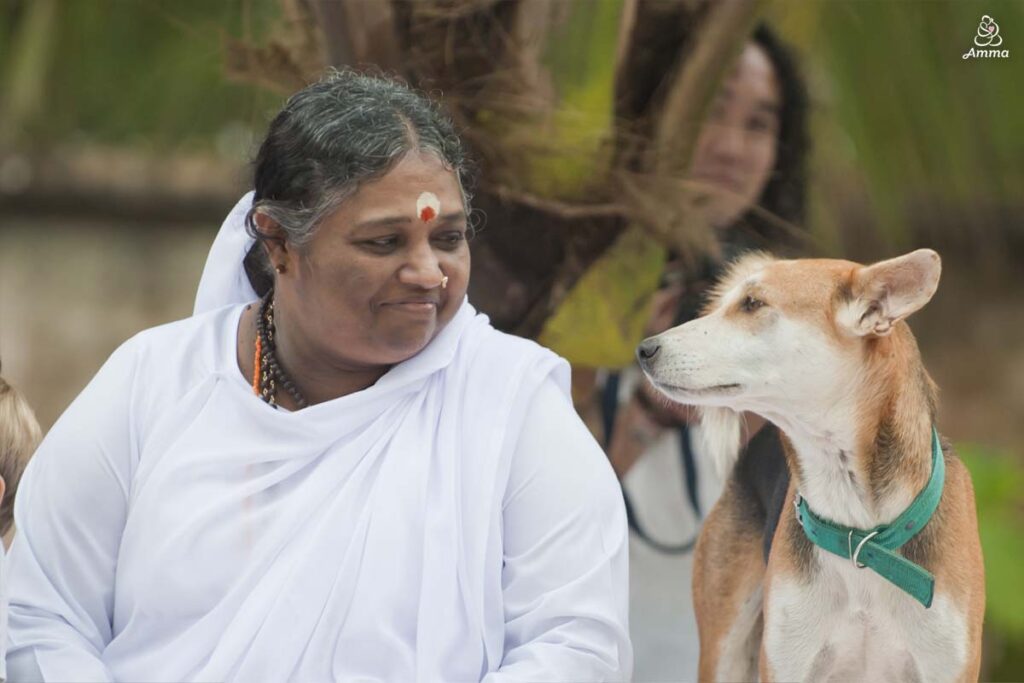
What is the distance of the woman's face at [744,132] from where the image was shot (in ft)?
14.7

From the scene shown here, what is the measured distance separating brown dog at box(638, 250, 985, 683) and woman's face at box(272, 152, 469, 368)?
435mm

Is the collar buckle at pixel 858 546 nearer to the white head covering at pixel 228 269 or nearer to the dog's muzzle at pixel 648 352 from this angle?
the dog's muzzle at pixel 648 352

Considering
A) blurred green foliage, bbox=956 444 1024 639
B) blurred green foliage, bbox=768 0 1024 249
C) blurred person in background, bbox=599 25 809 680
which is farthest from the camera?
blurred green foliage, bbox=956 444 1024 639

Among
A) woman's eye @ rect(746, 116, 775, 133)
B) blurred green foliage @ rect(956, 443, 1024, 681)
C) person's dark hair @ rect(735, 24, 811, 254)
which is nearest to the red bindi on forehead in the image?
person's dark hair @ rect(735, 24, 811, 254)

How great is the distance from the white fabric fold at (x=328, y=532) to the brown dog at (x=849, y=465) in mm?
312

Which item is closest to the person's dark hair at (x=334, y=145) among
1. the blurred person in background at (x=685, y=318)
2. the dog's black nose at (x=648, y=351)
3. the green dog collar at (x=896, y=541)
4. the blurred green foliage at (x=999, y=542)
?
the dog's black nose at (x=648, y=351)

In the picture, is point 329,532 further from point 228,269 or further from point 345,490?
point 228,269

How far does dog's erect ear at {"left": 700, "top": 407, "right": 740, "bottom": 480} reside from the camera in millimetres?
3324

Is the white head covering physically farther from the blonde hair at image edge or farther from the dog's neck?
the dog's neck

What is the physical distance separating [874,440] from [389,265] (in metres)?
0.98

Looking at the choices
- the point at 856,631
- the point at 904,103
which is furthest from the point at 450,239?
the point at 904,103

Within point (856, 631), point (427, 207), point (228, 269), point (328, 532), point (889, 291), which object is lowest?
point (856, 631)

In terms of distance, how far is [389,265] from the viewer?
9.46ft

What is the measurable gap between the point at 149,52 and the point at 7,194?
145 centimetres
